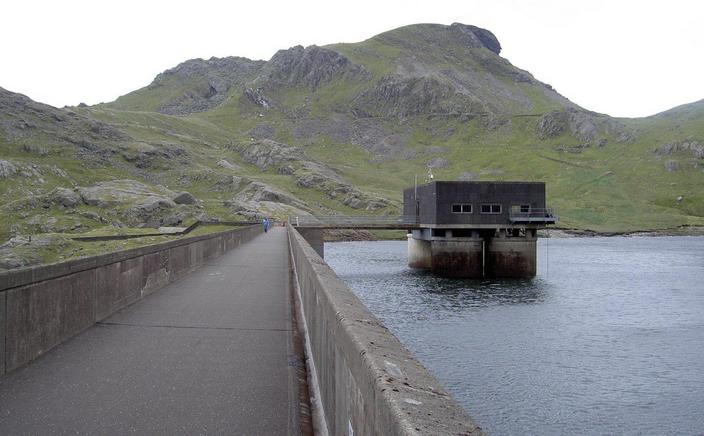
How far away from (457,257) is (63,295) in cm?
6096

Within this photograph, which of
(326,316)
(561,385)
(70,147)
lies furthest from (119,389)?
(70,147)

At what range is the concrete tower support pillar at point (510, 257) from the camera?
220 ft

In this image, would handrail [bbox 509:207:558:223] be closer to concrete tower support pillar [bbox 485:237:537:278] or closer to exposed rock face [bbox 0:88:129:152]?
concrete tower support pillar [bbox 485:237:537:278]

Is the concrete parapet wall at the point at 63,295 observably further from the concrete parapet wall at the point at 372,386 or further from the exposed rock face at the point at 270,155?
the exposed rock face at the point at 270,155

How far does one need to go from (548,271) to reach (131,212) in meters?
62.3

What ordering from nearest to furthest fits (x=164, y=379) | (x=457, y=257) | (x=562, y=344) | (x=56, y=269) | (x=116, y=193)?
1. (x=164, y=379)
2. (x=56, y=269)
3. (x=562, y=344)
4. (x=457, y=257)
5. (x=116, y=193)

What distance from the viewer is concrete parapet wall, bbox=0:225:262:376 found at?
8250mm

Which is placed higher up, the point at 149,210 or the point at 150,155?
the point at 150,155

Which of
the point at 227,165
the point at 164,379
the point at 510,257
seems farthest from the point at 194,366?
the point at 227,165

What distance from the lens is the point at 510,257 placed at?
222 feet

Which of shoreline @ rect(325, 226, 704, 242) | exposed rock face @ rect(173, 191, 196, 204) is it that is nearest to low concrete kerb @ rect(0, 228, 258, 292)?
exposed rock face @ rect(173, 191, 196, 204)

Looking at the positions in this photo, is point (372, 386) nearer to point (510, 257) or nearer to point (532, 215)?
point (510, 257)

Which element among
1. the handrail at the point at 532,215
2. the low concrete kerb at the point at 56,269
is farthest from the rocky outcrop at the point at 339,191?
the low concrete kerb at the point at 56,269

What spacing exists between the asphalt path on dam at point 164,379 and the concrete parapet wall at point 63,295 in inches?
9.7
